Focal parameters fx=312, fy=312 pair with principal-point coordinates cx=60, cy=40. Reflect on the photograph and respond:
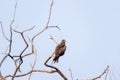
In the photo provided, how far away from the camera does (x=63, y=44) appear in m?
1.63

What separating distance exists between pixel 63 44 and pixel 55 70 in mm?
445

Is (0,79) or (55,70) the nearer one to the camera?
(55,70)

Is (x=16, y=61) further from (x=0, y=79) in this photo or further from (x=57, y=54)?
(x=57, y=54)

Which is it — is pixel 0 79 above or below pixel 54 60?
below

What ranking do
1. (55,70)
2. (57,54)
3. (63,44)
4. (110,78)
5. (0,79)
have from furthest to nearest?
(110,78) < (63,44) < (57,54) < (0,79) < (55,70)

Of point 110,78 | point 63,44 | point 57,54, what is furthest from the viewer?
point 110,78

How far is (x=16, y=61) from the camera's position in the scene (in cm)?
143

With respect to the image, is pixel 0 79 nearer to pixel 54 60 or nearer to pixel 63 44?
pixel 54 60

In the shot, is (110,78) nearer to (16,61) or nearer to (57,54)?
(57,54)

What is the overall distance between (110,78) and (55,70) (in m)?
1.07

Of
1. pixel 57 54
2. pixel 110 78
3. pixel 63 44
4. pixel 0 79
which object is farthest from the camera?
pixel 110 78

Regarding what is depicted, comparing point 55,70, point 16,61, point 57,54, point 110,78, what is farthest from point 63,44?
point 110,78

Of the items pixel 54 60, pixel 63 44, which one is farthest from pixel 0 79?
pixel 63 44

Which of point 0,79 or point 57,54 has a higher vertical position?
point 57,54
